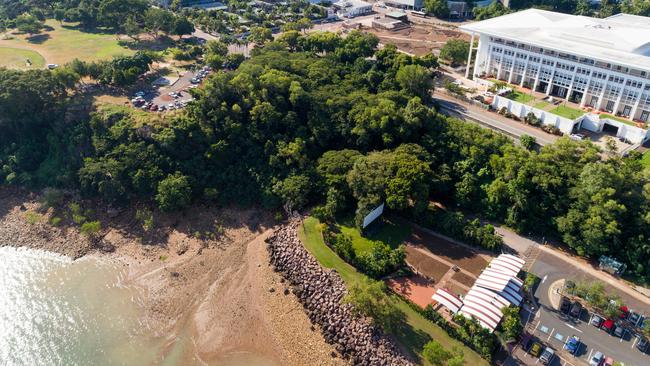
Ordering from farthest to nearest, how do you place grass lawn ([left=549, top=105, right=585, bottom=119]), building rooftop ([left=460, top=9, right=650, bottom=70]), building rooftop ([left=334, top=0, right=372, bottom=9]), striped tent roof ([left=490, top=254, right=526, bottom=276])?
building rooftop ([left=334, top=0, right=372, bottom=9]) < grass lawn ([left=549, top=105, right=585, bottom=119]) < building rooftop ([left=460, top=9, right=650, bottom=70]) < striped tent roof ([left=490, top=254, right=526, bottom=276])

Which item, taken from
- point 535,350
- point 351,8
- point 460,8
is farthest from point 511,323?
point 460,8

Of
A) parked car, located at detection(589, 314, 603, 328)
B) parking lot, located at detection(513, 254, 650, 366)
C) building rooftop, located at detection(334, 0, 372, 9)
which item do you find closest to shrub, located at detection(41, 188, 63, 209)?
parking lot, located at detection(513, 254, 650, 366)

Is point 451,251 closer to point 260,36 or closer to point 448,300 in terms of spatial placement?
point 448,300

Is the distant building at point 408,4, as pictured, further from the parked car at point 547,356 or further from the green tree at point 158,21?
the parked car at point 547,356

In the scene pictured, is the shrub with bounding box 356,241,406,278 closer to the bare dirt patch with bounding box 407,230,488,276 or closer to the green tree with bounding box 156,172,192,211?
the bare dirt patch with bounding box 407,230,488,276

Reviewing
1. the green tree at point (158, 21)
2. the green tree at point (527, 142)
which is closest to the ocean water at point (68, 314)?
the green tree at point (527, 142)

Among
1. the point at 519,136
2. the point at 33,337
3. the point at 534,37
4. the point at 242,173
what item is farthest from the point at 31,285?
the point at 534,37
